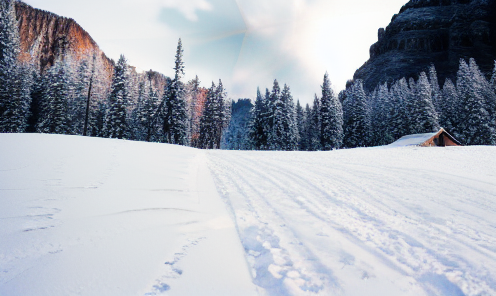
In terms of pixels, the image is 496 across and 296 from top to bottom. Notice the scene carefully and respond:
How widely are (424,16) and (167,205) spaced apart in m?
161

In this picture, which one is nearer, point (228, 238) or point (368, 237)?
point (228, 238)

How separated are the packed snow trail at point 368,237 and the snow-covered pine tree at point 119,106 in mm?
35264

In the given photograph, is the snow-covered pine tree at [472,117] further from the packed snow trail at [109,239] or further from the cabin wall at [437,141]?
the packed snow trail at [109,239]

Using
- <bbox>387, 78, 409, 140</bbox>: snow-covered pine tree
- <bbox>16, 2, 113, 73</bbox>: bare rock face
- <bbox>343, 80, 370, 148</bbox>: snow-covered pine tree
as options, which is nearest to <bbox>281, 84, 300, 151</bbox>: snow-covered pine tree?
<bbox>343, 80, 370, 148</bbox>: snow-covered pine tree

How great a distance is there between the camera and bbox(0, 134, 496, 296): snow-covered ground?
170cm

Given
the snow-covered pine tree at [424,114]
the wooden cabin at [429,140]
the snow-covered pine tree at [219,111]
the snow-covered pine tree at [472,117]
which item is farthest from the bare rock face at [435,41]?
the snow-covered pine tree at [219,111]

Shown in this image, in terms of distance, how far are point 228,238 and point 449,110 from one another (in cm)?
5720

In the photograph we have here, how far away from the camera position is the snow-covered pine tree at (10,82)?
29.8m

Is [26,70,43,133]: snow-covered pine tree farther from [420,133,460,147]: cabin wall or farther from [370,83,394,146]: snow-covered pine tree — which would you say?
[370,83,394,146]: snow-covered pine tree

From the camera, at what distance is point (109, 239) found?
2.14 meters

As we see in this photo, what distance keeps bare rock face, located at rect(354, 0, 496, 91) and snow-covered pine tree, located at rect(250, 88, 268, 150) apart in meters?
75.3

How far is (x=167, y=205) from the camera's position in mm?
3523

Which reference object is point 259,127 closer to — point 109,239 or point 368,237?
point 368,237

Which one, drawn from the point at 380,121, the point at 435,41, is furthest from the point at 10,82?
the point at 435,41
